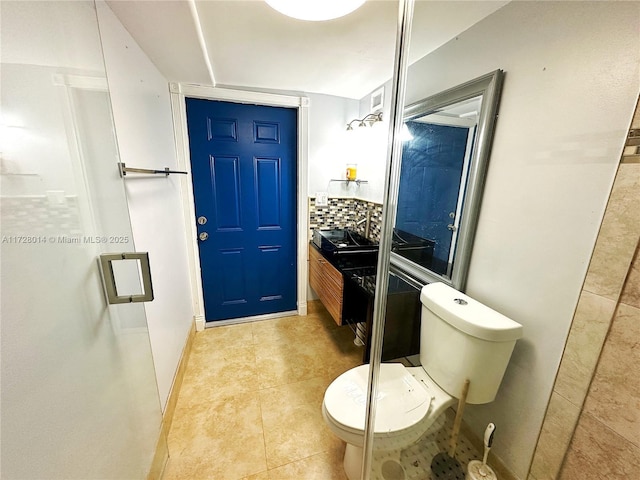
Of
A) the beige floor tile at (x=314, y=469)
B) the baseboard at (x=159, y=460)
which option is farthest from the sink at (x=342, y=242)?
the baseboard at (x=159, y=460)

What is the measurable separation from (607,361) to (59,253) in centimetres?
160

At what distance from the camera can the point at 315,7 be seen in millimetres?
976

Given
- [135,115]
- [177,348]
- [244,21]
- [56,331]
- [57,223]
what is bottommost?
[177,348]

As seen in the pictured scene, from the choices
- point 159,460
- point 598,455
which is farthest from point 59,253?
point 598,455

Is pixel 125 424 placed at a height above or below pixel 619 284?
below

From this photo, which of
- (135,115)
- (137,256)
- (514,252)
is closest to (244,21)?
(135,115)

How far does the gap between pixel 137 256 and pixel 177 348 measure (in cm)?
120

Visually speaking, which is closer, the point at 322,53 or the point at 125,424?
the point at 125,424

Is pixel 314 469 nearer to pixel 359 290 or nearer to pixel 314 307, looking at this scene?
pixel 359 290

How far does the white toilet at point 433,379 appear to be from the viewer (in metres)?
1.00

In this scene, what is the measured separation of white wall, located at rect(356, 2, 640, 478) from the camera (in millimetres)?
767

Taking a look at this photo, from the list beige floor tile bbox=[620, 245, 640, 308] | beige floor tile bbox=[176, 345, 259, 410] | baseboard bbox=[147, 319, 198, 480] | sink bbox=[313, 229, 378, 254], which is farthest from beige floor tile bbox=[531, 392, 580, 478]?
baseboard bbox=[147, 319, 198, 480]

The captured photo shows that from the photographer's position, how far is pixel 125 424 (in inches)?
33.0

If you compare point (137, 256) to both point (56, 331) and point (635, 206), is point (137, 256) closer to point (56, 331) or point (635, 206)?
point (56, 331)
